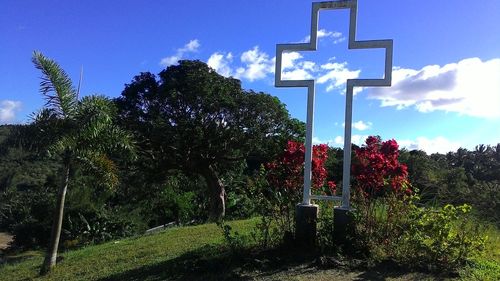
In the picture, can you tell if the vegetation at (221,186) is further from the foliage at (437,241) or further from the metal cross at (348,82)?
the metal cross at (348,82)

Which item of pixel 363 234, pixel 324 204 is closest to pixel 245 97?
pixel 324 204

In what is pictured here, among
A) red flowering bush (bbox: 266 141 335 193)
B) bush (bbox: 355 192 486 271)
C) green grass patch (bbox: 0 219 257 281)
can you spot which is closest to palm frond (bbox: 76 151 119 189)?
green grass patch (bbox: 0 219 257 281)

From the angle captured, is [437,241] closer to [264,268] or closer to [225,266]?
[264,268]

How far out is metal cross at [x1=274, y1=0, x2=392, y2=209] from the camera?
768 cm

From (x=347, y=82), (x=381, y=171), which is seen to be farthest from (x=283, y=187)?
(x=347, y=82)

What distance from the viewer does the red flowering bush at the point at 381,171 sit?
292 inches

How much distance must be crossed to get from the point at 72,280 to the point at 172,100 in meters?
12.1

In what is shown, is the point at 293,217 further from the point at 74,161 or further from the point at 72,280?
the point at 74,161

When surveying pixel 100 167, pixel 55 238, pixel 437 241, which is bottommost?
pixel 55 238

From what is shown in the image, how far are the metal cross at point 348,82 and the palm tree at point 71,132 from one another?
4122 millimetres

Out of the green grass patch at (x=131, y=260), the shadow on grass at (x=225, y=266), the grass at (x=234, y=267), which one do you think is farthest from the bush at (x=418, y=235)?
the green grass patch at (x=131, y=260)

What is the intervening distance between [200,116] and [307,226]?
1396 cm

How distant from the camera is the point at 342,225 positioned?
7.25 meters

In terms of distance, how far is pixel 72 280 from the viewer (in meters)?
9.12
